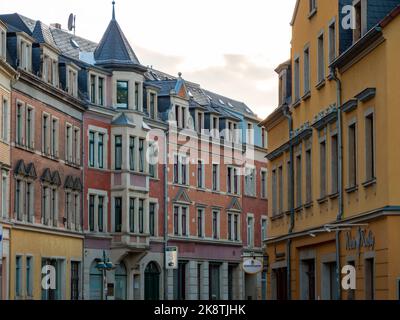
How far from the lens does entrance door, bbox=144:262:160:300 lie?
6738 cm

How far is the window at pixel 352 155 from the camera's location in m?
29.0

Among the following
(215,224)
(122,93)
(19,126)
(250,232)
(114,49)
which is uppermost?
(114,49)

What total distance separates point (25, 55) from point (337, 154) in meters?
24.8

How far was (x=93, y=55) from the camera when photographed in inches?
2611

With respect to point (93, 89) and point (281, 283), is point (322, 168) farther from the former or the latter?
point (93, 89)

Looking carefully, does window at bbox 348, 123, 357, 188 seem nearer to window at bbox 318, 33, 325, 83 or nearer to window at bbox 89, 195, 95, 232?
window at bbox 318, 33, 325, 83

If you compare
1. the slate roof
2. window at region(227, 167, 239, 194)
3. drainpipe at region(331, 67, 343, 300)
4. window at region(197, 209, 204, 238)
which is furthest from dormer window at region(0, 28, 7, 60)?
window at region(227, 167, 239, 194)

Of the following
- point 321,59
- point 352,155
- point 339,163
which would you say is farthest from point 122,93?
point 352,155

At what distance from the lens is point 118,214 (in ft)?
210

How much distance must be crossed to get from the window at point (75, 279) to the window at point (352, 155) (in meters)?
31.9

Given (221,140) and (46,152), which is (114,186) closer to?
(46,152)

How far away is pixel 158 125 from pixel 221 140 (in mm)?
8999

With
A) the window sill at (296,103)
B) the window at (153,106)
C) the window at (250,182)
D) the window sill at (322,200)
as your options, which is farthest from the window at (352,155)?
the window at (250,182)
